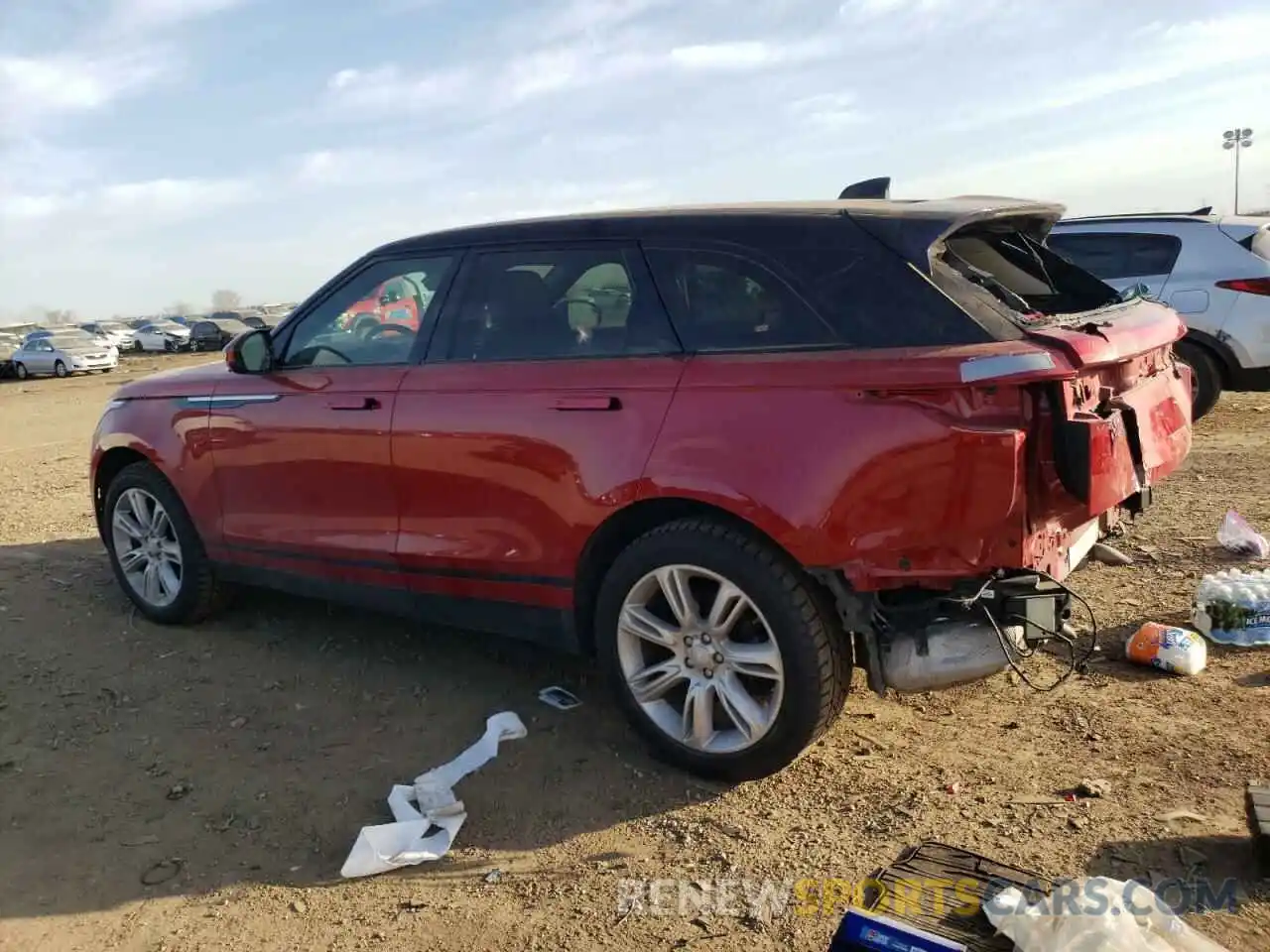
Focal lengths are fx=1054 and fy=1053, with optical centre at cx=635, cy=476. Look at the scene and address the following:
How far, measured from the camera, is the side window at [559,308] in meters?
3.52

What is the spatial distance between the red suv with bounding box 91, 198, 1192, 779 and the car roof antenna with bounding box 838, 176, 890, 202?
589 mm

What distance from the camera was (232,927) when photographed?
2.81 metres

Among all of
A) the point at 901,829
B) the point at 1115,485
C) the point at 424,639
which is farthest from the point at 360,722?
the point at 1115,485

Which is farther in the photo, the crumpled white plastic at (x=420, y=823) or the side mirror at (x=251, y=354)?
the side mirror at (x=251, y=354)

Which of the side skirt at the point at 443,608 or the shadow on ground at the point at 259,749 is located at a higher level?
the side skirt at the point at 443,608

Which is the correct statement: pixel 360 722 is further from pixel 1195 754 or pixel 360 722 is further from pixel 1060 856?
pixel 1195 754

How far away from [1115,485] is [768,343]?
1.07 m

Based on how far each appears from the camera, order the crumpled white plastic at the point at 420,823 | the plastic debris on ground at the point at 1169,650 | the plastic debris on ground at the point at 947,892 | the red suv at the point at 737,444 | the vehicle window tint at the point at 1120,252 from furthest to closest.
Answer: the vehicle window tint at the point at 1120,252, the plastic debris on ground at the point at 1169,650, the crumpled white plastic at the point at 420,823, the red suv at the point at 737,444, the plastic debris on ground at the point at 947,892

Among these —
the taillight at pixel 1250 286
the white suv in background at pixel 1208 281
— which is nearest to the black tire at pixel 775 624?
the white suv in background at pixel 1208 281

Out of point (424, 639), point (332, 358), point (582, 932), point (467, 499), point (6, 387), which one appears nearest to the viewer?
point (582, 932)

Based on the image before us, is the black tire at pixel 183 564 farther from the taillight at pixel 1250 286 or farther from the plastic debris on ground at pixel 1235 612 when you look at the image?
the taillight at pixel 1250 286

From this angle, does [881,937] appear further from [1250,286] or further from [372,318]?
[1250,286]

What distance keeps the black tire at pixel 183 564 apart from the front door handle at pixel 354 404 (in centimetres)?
121

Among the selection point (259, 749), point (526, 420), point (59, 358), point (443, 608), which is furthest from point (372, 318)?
point (59, 358)
